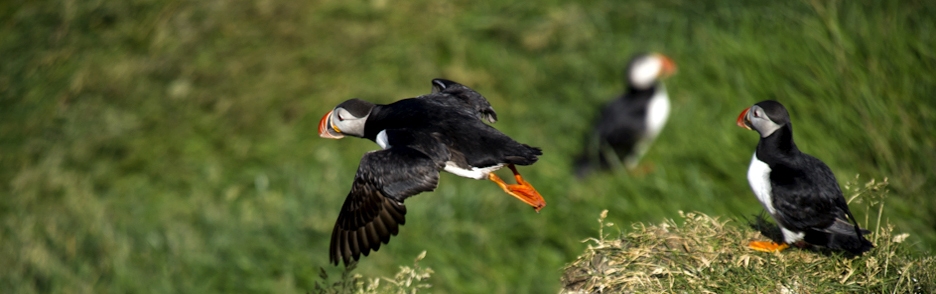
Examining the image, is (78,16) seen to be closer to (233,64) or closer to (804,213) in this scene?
(233,64)

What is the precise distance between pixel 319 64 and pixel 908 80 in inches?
201

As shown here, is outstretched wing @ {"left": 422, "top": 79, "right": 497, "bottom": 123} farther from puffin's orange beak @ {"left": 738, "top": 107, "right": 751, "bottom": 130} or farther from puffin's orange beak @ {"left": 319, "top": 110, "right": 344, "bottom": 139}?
puffin's orange beak @ {"left": 738, "top": 107, "right": 751, "bottom": 130}

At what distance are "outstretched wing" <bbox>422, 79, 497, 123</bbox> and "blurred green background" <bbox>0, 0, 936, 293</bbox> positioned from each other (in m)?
3.17

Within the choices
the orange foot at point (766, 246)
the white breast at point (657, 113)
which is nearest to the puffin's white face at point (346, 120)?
the orange foot at point (766, 246)

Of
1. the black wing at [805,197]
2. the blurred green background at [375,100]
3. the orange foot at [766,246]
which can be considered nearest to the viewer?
the black wing at [805,197]

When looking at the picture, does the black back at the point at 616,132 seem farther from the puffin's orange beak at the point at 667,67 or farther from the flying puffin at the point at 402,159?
the flying puffin at the point at 402,159

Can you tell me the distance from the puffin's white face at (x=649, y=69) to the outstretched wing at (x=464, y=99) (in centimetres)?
481

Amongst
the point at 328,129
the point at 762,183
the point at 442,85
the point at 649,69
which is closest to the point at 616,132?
the point at 649,69

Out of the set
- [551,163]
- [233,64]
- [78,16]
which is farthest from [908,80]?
[78,16]

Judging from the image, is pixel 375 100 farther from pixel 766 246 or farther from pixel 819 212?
pixel 819 212

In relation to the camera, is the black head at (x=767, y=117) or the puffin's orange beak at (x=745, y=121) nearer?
the black head at (x=767, y=117)

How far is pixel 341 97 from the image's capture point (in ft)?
29.8

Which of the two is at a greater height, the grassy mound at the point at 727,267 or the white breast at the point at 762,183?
the white breast at the point at 762,183

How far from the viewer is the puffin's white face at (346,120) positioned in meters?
3.70
